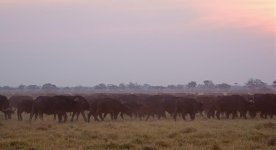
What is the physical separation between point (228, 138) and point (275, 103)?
66.5 feet

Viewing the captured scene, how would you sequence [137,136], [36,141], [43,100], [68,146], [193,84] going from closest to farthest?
1. [68,146]
2. [36,141]
3. [137,136]
4. [43,100]
5. [193,84]

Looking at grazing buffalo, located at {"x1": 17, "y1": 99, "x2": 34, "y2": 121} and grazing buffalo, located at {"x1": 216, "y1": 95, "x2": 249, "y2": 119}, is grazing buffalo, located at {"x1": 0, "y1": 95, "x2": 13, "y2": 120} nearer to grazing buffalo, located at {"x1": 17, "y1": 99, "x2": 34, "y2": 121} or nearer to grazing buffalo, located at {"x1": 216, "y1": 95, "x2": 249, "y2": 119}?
grazing buffalo, located at {"x1": 17, "y1": 99, "x2": 34, "y2": 121}

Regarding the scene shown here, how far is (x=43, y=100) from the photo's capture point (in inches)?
1313

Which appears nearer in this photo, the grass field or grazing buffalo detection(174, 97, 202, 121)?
the grass field

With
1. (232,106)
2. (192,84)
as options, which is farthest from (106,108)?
(192,84)

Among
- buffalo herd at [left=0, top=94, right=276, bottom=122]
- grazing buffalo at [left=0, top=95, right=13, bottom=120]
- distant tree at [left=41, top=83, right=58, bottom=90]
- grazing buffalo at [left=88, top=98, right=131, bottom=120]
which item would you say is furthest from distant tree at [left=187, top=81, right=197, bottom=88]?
grazing buffalo at [left=0, top=95, right=13, bottom=120]

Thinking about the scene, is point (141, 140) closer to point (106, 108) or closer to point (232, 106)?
point (106, 108)

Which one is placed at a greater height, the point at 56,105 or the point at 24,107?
the point at 56,105

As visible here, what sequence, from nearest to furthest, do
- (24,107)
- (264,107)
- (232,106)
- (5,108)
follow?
(24,107), (5,108), (232,106), (264,107)

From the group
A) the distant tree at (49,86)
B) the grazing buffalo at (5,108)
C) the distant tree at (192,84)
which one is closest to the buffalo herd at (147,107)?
the grazing buffalo at (5,108)

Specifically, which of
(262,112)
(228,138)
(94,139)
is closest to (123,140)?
(94,139)

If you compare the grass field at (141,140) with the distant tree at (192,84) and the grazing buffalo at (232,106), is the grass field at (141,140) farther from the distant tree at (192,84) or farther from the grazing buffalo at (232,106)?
the distant tree at (192,84)

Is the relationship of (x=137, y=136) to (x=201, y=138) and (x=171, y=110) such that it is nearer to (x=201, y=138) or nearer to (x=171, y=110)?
(x=201, y=138)

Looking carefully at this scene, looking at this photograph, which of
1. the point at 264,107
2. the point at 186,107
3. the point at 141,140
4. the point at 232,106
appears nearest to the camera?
the point at 141,140
